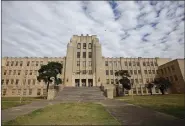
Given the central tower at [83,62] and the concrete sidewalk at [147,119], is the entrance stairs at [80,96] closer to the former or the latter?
the concrete sidewalk at [147,119]

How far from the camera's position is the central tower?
52.6m

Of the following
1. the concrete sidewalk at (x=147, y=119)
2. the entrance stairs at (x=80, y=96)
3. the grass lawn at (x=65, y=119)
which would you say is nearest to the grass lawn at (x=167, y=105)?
the concrete sidewalk at (x=147, y=119)

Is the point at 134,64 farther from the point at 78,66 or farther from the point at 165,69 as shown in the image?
the point at 78,66

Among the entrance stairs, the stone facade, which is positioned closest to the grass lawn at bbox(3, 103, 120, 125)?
the entrance stairs

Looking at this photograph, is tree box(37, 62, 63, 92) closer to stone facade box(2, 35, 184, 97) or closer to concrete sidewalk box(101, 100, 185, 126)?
stone facade box(2, 35, 184, 97)

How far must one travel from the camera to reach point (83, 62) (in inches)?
2259

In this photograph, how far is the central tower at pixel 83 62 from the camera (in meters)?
52.6

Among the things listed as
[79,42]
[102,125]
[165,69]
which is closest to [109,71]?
[79,42]

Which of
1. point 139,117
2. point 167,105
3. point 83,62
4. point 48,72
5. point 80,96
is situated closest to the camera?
point 139,117

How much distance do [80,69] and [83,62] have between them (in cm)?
342

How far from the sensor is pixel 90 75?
2093 inches

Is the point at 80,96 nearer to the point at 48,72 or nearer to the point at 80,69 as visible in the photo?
the point at 48,72

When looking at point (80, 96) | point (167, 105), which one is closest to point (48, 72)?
point (80, 96)

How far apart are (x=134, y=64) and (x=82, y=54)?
22780 millimetres
